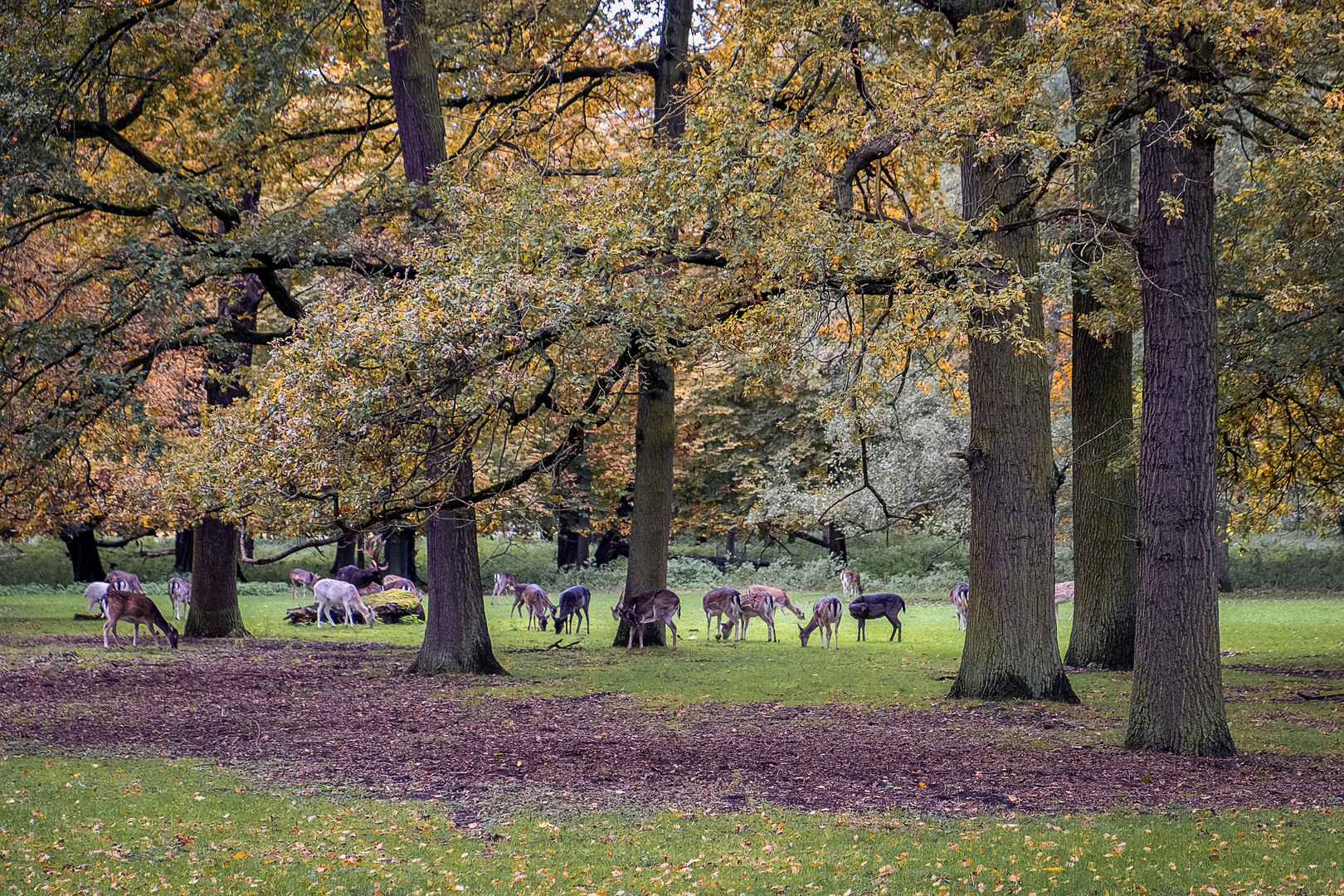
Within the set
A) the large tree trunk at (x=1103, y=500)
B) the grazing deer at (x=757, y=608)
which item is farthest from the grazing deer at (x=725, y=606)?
the large tree trunk at (x=1103, y=500)

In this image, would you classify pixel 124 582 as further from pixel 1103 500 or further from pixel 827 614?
pixel 1103 500

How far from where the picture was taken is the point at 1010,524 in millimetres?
13414

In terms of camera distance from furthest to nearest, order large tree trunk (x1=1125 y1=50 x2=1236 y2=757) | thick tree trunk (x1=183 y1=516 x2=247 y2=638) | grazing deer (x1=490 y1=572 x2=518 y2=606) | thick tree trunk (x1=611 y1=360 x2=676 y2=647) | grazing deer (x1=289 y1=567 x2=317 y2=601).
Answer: grazing deer (x1=490 y1=572 x2=518 y2=606) < grazing deer (x1=289 y1=567 x2=317 y2=601) < thick tree trunk (x1=183 y1=516 x2=247 y2=638) < thick tree trunk (x1=611 y1=360 x2=676 y2=647) < large tree trunk (x1=1125 y1=50 x2=1236 y2=757)

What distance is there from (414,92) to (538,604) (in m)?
13.7

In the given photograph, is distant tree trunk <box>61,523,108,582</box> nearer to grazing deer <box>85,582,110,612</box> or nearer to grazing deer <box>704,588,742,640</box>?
grazing deer <box>85,582,110,612</box>

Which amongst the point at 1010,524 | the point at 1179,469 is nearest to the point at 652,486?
the point at 1010,524

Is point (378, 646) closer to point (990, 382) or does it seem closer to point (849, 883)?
point (990, 382)

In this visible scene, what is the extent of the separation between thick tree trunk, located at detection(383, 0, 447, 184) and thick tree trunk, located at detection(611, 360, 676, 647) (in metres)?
5.71

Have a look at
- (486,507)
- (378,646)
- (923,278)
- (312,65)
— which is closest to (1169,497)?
(923,278)

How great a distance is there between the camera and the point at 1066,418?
31656 millimetres

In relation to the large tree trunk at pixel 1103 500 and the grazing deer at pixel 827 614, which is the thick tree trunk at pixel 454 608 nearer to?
the grazing deer at pixel 827 614

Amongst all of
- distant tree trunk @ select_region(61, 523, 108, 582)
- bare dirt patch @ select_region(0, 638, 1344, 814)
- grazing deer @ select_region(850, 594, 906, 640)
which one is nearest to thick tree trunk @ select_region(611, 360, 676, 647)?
grazing deer @ select_region(850, 594, 906, 640)

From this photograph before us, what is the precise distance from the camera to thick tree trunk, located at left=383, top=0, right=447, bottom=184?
15938mm

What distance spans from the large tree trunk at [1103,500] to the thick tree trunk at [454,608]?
9.09 metres
